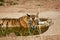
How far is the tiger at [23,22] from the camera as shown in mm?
2928

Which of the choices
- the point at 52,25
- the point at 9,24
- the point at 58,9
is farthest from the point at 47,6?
the point at 9,24

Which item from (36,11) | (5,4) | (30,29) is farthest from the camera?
(5,4)

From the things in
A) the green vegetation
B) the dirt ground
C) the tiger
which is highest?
the dirt ground

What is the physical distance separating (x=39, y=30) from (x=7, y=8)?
30.5 inches

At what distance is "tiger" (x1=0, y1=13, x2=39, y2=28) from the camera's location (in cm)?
293

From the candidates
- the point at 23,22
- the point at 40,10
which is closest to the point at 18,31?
the point at 23,22

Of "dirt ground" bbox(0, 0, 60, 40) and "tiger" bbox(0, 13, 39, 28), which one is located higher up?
"dirt ground" bbox(0, 0, 60, 40)

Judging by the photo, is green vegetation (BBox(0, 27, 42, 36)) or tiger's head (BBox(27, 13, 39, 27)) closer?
green vegetation (BBox(0, 27, 42, 36))

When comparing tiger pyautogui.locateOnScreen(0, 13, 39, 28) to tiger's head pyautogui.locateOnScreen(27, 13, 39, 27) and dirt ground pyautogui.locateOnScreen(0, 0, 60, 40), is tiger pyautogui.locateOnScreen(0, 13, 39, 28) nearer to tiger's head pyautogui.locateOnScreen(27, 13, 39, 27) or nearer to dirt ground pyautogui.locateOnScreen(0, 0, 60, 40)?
tiger's head pyautogui.locateOnScreen(27, 13, 39, 27)

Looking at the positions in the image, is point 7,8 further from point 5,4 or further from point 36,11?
point 36,11

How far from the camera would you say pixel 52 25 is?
298 centimetres

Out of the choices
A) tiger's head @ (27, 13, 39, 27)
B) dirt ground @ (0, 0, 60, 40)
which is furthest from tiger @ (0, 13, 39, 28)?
dirt ground @ (0, 0, 60, 40)

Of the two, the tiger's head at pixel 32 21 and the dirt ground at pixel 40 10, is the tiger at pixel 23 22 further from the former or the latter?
the dirt ground at pixel 40 10

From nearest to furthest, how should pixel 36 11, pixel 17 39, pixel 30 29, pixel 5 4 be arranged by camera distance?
pixel 17 39, pixel 30 29, pixel 36 11, pixel 5 4
